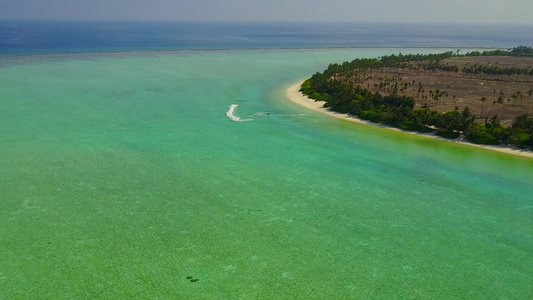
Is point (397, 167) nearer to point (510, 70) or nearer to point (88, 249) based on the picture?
point (88, 249)

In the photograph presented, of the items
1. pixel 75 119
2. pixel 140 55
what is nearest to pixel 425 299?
pixel 75 119

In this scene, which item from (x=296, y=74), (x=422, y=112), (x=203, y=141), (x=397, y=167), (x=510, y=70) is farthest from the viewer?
(x=296, y=74)

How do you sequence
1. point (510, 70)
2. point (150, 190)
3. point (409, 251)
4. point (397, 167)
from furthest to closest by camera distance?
point (510, 70)
point (397, 167)
point (150, 190)
point (409, 251)

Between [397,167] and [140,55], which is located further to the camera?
[140,55]

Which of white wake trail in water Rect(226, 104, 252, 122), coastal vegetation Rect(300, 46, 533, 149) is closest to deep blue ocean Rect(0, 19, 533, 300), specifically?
white wake trail in water Rect(226, 104, 252, 122)

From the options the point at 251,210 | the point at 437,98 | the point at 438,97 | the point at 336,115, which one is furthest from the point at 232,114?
the point at 438,97

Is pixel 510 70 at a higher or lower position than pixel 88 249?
higher

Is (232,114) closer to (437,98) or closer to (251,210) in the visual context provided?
(251,210)
